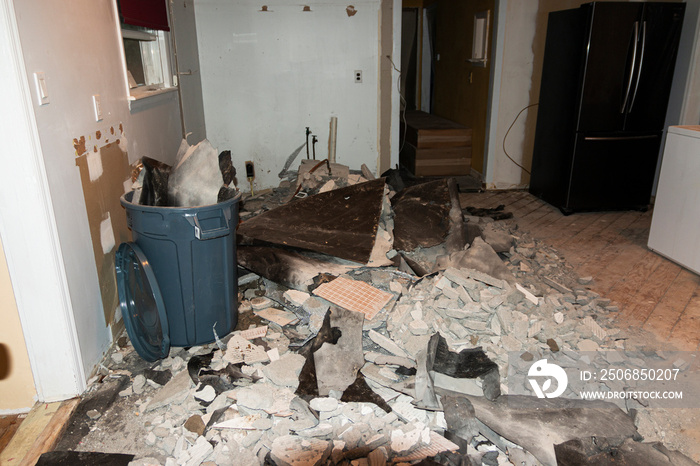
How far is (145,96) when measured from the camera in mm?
3012

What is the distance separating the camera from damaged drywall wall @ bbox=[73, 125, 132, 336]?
2244mm

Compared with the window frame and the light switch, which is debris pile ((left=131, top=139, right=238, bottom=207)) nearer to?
the light switch

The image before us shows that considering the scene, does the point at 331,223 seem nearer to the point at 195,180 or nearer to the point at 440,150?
the point at 195,180

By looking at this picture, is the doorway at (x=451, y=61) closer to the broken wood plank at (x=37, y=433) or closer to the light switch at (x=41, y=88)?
the light switch at (x=41, y=88)

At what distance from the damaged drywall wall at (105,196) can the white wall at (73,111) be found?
47mm

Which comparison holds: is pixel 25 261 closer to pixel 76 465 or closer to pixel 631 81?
pixel 76 465

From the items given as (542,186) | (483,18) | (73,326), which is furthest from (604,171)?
(73,326)

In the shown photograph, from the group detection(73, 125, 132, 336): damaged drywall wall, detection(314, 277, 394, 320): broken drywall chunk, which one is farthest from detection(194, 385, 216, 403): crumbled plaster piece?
detection(314, 277, 394, 320): broken drywall chunk

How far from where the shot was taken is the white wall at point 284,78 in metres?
4.80

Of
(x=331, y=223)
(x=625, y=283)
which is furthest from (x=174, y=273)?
(x=625, y=283)

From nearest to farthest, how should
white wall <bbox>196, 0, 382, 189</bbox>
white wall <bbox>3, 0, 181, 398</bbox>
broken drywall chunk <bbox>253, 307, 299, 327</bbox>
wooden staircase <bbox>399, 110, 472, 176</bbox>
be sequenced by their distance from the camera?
white wall <bbox>3, 0, 181, 398</bbox>
broken drywall chunk <bbox>253, 307, 299, 327</bbox>
white wall <bbox>196, 0, 382, 189</bbox>
wooden staircase <bbox>399, 110, 472, 176</bbox>

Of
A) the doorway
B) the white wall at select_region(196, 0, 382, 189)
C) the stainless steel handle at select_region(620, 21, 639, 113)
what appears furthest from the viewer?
the doorway

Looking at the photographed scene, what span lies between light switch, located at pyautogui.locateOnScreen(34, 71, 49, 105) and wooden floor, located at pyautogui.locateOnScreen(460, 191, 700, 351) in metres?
3.01

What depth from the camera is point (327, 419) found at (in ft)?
6.36
